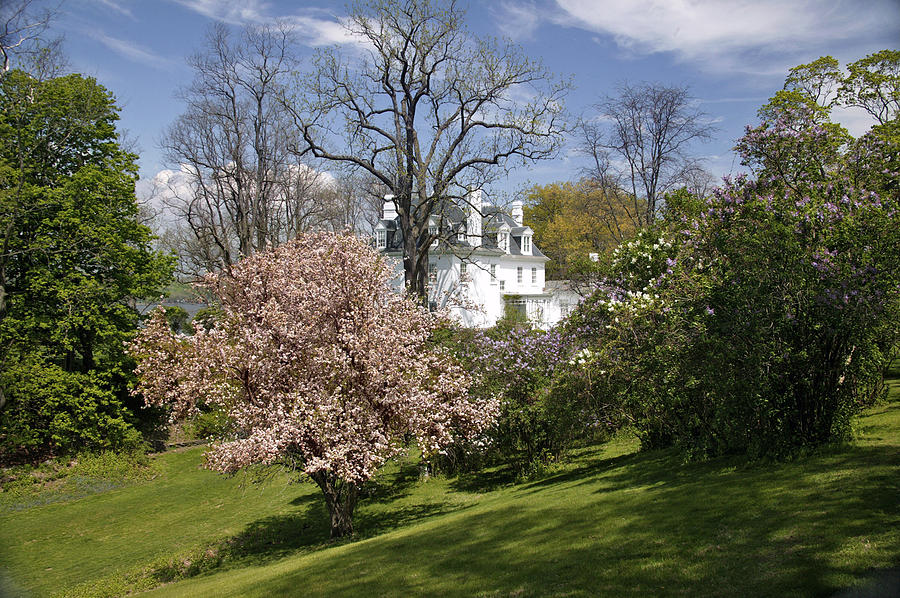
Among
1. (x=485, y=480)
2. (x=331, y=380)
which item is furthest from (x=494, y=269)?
(x=331, y=380)

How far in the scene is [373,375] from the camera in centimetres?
1173

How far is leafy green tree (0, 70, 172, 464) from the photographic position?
1974cm

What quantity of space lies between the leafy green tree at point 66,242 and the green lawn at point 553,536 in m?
5.75

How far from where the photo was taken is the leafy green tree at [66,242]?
19.7 meters

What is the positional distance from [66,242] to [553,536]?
19707mm

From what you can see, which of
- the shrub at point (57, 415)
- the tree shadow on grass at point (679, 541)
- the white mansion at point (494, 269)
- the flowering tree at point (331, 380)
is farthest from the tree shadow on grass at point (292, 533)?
the white mansion at point (494, 269)

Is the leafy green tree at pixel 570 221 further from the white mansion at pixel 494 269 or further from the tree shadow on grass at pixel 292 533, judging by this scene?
the tree shadow on grass at pixel 292 533

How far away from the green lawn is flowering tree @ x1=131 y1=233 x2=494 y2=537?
1751 millimetres

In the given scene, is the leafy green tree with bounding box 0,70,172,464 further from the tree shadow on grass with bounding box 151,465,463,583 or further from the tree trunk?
the tree trunk

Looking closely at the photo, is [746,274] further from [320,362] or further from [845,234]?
[320,362]

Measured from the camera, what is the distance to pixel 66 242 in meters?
20.7

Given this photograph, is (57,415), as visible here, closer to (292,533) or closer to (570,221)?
(292,533)

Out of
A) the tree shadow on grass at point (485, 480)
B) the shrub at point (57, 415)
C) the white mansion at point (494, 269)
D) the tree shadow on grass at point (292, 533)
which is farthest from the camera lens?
the white mansion at point (494, 269)

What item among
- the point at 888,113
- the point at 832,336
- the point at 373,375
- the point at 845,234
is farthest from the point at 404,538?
the point at 888,113
